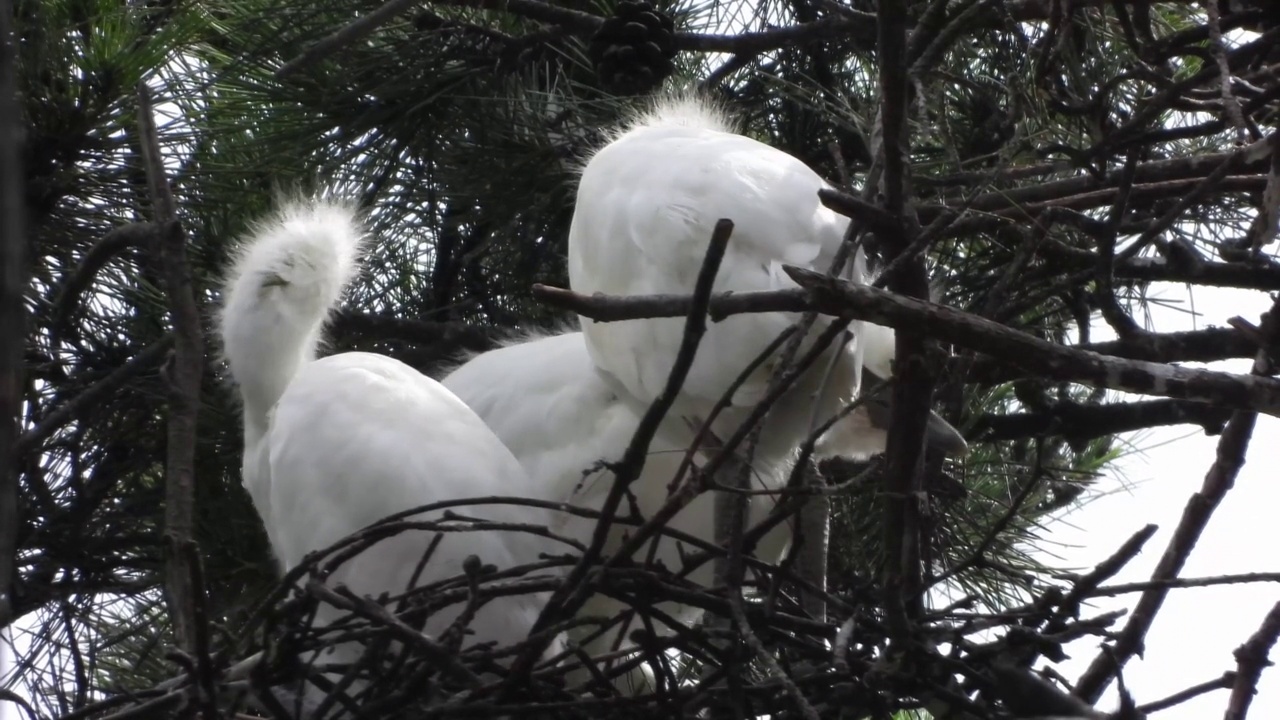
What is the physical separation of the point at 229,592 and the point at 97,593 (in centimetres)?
23

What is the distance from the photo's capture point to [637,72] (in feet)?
6.49

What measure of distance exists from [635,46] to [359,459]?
73 centimetres

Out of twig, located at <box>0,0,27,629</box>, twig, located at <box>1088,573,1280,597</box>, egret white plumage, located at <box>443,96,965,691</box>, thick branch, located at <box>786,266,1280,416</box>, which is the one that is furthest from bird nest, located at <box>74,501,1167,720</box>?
twig, located at <box>0,0,27,629</box>

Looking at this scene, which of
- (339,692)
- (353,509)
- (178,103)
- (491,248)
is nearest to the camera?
(339,692)

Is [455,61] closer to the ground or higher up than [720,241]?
higher up

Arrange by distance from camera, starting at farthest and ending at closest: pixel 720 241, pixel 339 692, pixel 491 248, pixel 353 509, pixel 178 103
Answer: pixel 491 248
pixel 178 103
pixel 353 509
pixel 339 692
pixel 720 241

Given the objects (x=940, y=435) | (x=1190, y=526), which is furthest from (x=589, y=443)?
(x=1190, y=526)

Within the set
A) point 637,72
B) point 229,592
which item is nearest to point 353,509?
point 637,72

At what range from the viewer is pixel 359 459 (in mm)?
1584

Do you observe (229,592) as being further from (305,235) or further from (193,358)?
(193,358)

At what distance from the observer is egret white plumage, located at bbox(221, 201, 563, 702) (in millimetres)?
1525

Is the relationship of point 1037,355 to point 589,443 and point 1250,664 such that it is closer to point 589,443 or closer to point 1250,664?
point 1250,664

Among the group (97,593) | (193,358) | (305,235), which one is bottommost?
(193,358)

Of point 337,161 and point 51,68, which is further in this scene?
point 337,161
